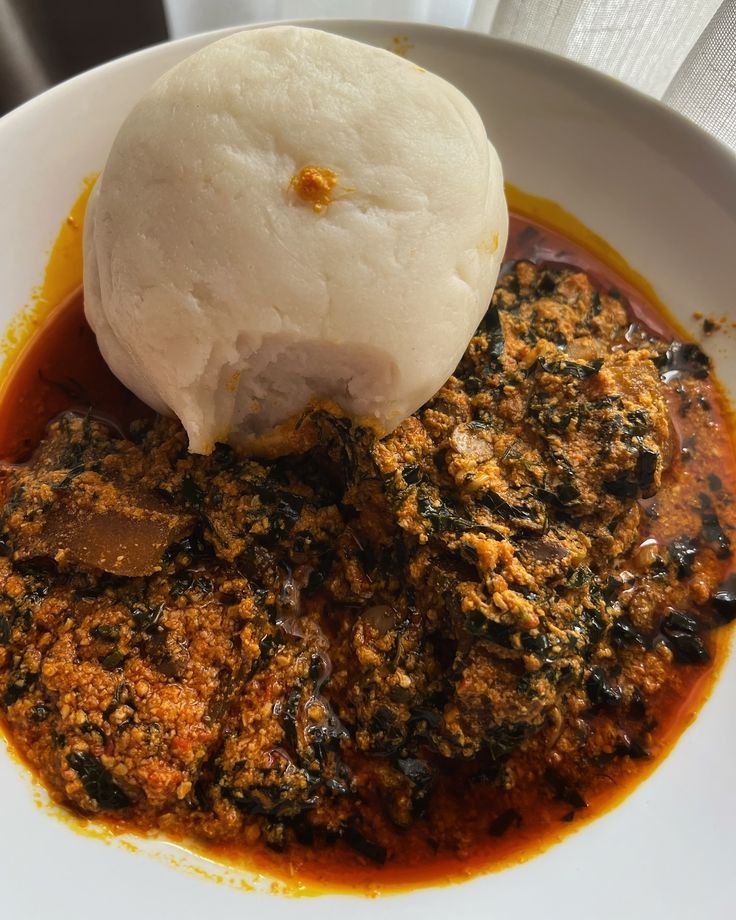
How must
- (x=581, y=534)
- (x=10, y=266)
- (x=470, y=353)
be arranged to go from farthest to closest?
(x=10, y=266) < (x=470, y=353) < (x=581, y=534)

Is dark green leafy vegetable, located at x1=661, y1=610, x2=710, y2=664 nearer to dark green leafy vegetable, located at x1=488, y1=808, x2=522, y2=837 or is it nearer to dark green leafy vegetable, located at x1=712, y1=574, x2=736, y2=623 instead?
→ dark green leafy vegetable, located at x1=712, y1=574, x2=736, y2=623

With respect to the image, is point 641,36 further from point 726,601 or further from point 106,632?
point 106,632

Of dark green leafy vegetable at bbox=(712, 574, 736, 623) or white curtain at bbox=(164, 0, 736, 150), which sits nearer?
dark green leafy vegetable at bbox=(712, 574, 736, 623)

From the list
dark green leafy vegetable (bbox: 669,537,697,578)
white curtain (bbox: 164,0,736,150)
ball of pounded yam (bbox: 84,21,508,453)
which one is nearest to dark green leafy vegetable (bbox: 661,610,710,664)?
dark green leafy vegetable (bbox: 669,537,697,578)

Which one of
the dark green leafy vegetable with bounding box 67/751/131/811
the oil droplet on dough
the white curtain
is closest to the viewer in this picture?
the oil droplet on dough

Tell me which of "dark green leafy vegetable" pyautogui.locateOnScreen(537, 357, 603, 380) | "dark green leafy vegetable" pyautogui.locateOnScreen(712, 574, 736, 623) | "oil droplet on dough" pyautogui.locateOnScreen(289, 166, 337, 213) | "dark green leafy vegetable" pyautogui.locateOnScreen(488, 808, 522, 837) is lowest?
"dark green leafy vegetable" pyautogui.locateOnScreen(488, 808, 522, 837)

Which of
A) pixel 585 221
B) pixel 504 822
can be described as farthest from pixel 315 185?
pixel 504 822

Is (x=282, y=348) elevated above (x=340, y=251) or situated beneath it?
situated beneath

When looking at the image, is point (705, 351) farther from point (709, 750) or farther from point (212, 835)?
point (212, 835)

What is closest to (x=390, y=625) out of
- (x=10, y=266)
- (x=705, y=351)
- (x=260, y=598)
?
(x=260, y=598)
